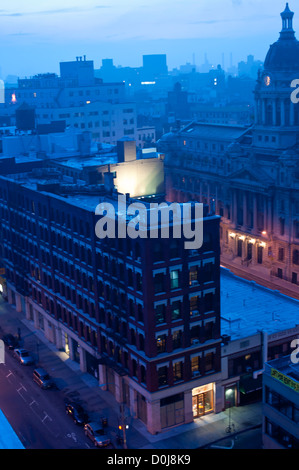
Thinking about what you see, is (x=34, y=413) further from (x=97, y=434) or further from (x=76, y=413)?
(x=97, y=434)

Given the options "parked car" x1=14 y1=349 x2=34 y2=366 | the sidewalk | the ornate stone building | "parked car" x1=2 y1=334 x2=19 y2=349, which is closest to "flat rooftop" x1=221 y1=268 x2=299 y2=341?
the sidewalk

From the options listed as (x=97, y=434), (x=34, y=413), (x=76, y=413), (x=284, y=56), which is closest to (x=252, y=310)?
(x=76, y=413)

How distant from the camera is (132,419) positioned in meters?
66.6

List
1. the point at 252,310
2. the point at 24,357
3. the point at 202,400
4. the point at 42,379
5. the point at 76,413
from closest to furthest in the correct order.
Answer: the point at 76,413
the point at 202,400
the point at 42,379
the point at 252,310
the point at 24,357

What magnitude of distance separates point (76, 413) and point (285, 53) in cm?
8232

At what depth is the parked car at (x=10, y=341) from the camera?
85.8 metres

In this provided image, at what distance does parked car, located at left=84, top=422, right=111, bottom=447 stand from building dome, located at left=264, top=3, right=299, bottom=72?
8016 centimetres

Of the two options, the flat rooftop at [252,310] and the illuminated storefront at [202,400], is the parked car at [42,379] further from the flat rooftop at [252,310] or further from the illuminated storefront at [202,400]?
the flat rooftop at [252,310]

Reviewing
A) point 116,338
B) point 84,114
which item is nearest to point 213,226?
point 116,338

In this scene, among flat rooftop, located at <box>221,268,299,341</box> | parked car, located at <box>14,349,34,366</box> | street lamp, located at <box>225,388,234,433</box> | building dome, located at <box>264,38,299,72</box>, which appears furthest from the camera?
building dome, located at <box>264,38,299,72</box>

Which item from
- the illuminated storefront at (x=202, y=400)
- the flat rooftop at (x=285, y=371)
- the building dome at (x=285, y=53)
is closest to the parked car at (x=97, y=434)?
the illuminated storefront at (x=202, y=400)

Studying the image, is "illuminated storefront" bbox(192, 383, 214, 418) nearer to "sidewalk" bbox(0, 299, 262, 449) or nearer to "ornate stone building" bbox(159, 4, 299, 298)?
"sidewalk" bbox(0, 299, 262, 449)

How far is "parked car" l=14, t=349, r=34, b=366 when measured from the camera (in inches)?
3174

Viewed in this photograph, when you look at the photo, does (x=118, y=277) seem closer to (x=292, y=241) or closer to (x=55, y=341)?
(x=55, y=341)
